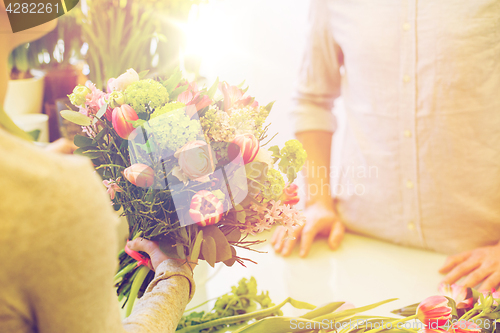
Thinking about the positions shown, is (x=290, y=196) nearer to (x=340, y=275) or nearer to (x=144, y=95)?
(x=144, y=95)

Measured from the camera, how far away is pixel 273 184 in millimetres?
423

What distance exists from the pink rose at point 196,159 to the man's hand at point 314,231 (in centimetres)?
51

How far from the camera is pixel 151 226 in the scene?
1.38 ft

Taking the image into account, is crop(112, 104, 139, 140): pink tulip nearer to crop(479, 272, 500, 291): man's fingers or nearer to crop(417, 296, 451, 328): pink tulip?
crop(417, 296, 451, 328): pink tulip

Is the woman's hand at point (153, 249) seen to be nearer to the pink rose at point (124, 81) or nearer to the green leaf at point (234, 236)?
the green leaf at point (234, 236)

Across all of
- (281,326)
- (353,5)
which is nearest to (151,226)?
(281,326)

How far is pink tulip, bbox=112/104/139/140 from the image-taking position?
0.39 metres

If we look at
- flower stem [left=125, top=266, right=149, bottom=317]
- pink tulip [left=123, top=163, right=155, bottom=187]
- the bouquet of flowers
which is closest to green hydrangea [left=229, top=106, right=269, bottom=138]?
the bouquet of flowers

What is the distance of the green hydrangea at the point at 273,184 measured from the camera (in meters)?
0.42

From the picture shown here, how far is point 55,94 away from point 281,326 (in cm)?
90

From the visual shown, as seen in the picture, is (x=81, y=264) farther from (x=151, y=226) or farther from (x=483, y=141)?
(x=483, y=141)

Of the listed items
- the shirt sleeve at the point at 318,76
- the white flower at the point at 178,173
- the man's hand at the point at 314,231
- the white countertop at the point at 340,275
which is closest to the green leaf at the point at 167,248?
the white flower at the point at 178,173

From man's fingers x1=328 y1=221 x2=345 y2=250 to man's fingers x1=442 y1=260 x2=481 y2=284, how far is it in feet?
0.85

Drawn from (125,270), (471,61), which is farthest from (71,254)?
(471,61)
